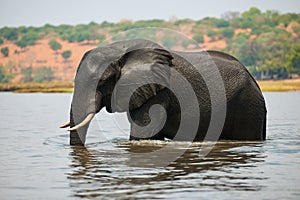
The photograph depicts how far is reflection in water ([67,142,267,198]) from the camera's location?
291 inches

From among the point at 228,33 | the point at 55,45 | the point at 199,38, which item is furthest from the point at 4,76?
the point at 228,33

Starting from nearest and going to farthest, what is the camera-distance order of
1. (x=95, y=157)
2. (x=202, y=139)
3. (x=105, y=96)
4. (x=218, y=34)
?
(x=95, y=157) < (x=105, y=96) < (x=202, y=139) < (x=218, y=34)

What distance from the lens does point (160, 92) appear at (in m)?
11.1

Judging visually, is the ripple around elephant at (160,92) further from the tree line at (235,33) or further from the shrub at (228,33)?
the shrub at (228,33)

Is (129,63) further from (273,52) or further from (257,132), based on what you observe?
(273,52)

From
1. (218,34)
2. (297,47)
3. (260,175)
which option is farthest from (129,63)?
(218,34)

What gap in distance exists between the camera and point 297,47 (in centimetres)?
8688

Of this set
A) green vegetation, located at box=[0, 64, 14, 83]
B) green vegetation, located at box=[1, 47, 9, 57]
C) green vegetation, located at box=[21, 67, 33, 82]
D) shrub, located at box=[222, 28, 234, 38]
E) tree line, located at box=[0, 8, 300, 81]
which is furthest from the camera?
green vegetation, located at box=[1, 47, 9, 57]

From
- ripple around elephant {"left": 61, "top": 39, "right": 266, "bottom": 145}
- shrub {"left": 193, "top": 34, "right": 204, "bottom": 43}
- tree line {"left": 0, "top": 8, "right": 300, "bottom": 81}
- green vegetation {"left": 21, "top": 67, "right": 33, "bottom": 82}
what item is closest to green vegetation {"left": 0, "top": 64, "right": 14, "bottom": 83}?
green vegetation {"left": 21, "top": 67, "right": 33, "bottom": 82}

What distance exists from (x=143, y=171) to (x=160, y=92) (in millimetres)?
2788

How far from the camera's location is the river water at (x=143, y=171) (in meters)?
7.26

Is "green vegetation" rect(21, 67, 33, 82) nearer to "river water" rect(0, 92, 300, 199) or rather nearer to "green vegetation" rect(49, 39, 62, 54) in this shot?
"green vegetation" rect(49, 39, 62, 54)

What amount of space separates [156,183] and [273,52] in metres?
84.5

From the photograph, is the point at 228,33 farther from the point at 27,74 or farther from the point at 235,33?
the point at 27,74
